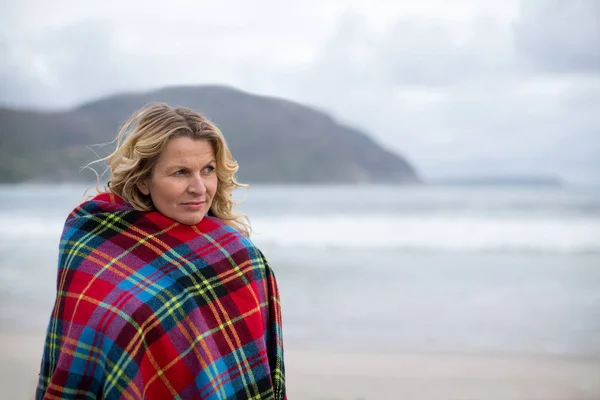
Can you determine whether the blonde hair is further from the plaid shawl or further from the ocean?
the ocean

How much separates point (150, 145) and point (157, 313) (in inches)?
19.2

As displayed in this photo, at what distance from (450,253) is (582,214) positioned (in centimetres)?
606

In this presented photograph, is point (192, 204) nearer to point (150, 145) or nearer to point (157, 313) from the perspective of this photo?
point (150, 145)

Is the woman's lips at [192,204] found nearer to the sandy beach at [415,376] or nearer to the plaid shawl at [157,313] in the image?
the plaid shawl at [157,313]

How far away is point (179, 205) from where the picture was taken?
6.67ft

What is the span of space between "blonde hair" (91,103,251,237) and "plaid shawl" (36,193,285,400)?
2.6 inches

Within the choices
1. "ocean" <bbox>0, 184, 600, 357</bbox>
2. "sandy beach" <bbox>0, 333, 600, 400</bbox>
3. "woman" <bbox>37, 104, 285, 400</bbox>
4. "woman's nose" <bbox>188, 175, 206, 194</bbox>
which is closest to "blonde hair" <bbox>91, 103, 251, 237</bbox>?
"woman" <bbox>37, 104, 285, 400</bbox>

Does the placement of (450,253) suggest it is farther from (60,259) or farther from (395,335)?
(60,259)

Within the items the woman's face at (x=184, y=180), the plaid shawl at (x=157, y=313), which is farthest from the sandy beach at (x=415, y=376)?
the woman's face at (x=184, y=180)

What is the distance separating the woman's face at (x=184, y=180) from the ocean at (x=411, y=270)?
4062 mm

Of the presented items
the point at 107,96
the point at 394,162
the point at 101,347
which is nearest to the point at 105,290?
the point at 101,347

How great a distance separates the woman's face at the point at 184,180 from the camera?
6.53ft

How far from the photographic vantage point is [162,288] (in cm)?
195

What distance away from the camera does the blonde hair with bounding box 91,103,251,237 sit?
1.99 metres
